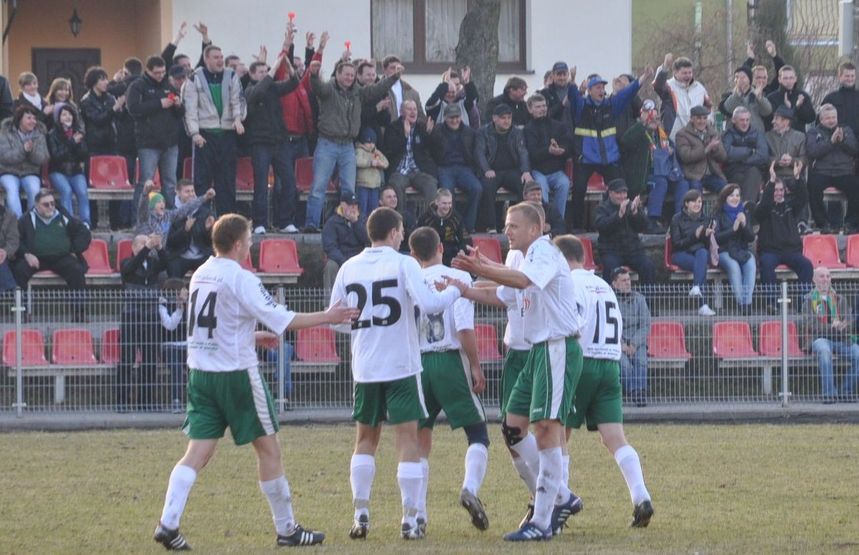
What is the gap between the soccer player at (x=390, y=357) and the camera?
9.90 metres

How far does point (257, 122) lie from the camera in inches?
775

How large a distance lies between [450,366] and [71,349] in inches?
292

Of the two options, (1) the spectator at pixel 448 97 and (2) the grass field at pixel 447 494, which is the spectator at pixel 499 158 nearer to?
(1) the spectator at pixel 448 97

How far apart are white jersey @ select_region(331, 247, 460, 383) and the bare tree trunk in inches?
589

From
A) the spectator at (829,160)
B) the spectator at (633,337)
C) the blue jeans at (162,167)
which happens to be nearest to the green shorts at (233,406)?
the spectator at (633,337)

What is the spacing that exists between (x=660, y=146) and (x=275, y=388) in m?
6.60

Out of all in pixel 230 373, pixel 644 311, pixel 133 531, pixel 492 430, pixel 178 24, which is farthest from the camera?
pixel 178 24

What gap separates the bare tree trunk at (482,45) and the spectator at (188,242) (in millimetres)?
7287

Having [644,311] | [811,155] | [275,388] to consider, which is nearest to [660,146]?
[811,155]

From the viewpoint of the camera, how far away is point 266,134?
A: 1972 cm

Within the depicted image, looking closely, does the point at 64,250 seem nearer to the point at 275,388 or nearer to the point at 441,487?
the point at 275,388

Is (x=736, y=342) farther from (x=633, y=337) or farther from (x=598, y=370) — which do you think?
(x=598, y=370)

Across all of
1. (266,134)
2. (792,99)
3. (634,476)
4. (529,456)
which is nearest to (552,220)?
(266,134)

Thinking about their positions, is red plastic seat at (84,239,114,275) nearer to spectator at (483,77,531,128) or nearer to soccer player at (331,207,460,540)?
spectator at (483,77,531,128)
